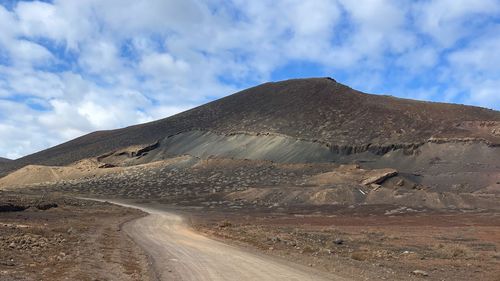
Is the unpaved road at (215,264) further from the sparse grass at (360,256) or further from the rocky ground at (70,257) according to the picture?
the sparse grass at (360,256)

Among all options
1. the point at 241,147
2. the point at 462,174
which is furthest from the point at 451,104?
the point at 241,147

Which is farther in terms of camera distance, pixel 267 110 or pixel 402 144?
pixel 267 110

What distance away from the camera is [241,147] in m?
95.9

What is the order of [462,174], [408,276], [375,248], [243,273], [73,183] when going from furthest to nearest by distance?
[73,183] → [462,174] → [375,248] → [408,276] → [243,273]

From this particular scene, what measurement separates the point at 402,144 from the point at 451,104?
27.5m

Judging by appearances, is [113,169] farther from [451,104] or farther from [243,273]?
[243,273]

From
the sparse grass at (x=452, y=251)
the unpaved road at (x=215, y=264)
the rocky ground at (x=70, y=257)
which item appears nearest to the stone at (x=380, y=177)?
the sparse grass at (x=452, y=251)

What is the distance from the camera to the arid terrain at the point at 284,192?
18031mm

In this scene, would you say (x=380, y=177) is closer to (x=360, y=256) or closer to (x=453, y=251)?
(x=453, y=251)

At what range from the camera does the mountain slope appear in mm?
86312

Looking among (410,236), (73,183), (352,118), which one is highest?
(352,118)

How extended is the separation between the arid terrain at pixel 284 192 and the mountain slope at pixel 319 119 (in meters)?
0.51

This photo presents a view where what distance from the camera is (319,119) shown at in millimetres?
101875

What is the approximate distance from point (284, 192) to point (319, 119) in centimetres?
4139
